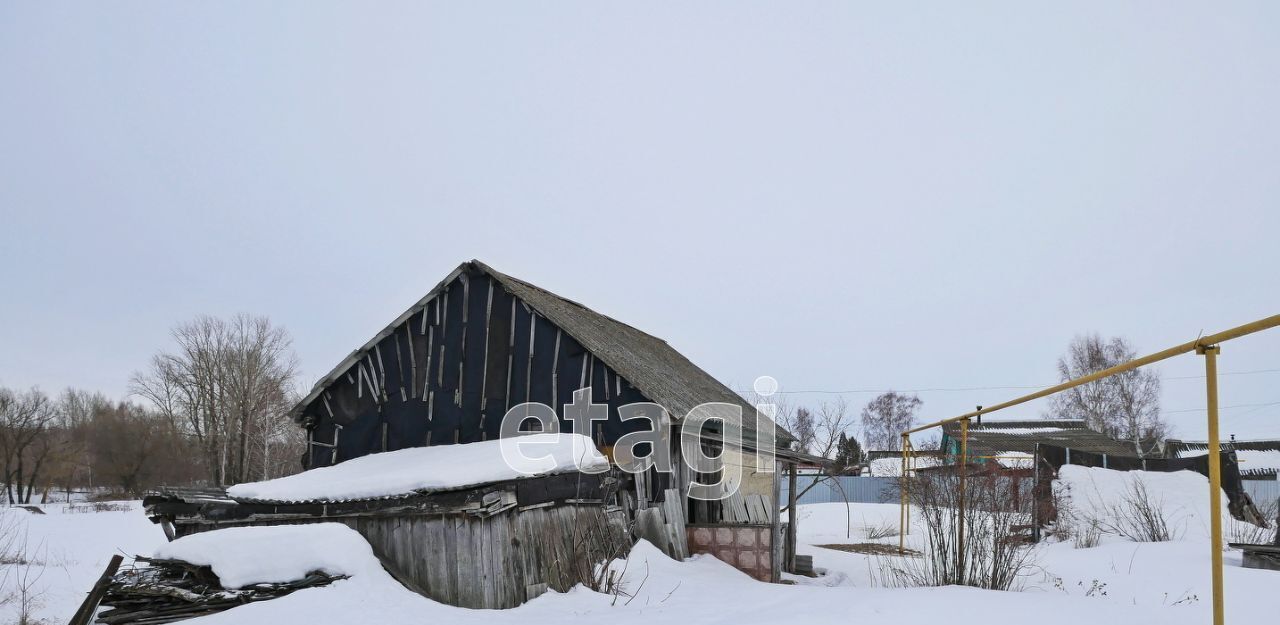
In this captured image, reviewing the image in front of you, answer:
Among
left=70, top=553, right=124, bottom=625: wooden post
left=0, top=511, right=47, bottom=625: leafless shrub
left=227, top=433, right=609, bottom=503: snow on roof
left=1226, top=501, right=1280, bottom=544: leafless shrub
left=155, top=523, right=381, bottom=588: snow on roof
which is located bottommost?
left=0, top=511, right=47, bottom=625: leafless shrub

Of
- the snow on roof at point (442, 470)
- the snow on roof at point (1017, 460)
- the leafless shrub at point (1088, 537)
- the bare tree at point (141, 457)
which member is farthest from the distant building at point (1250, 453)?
the bare tree at point (141, 457)

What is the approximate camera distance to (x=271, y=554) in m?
9.66

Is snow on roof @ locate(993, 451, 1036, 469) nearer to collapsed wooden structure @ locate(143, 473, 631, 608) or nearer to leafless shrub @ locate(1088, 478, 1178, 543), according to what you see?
leafless shrub @ locate(1088, 478, 1178, 543)

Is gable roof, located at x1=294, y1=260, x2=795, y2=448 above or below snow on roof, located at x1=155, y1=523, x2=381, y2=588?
above

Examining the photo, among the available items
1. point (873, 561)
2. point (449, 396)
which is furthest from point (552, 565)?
point (873, 561)

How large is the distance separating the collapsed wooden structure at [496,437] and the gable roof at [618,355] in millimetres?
68

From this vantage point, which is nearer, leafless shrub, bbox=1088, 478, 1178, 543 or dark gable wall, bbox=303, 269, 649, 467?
dark gable wall, bbox=303, 269, 649, 467

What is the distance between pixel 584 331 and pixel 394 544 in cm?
693

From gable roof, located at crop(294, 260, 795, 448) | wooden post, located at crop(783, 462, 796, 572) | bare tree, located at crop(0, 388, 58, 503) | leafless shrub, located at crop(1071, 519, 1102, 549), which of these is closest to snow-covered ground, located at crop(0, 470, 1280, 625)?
wooden post, located at crop(783, 462, 796, 572)

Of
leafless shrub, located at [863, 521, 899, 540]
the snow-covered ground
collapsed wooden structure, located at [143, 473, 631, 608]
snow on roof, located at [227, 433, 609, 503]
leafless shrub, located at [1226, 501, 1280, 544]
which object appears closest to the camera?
the snow-covered ground

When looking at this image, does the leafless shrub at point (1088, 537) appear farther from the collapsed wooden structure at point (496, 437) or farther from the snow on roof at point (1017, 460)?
the collapsed wooden structure at point (496, 437)

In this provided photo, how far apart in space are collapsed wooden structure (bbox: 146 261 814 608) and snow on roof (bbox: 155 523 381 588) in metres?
0.86

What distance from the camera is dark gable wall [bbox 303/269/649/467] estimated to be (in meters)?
15.5

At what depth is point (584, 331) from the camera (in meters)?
16.8
